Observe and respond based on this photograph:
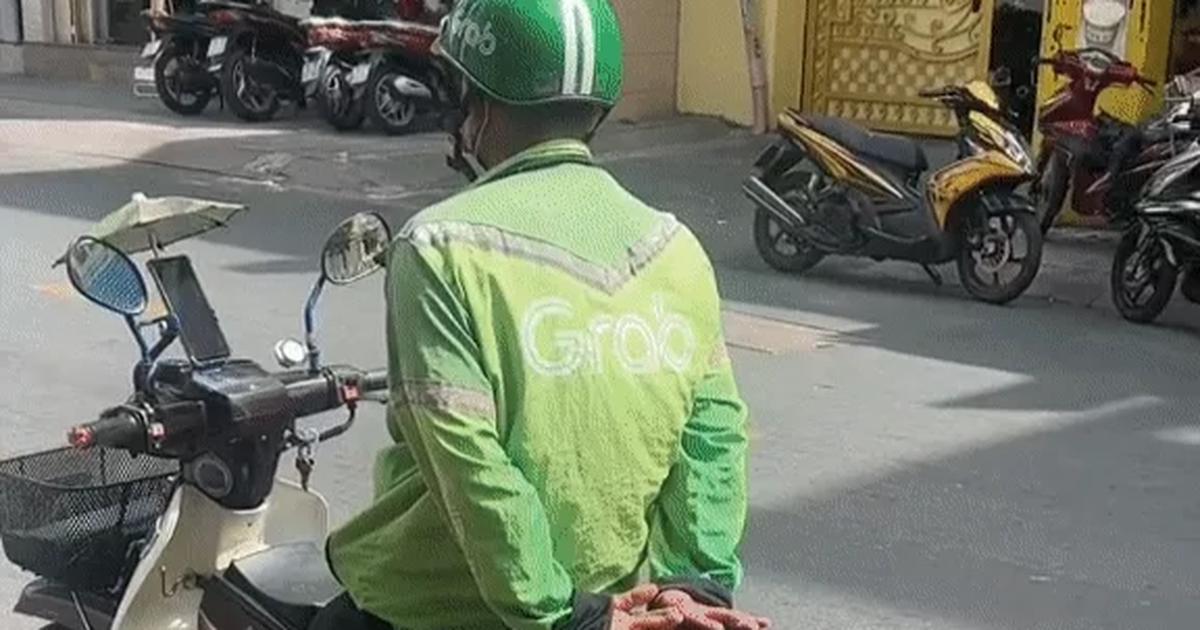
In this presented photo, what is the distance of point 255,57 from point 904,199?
8035 mm

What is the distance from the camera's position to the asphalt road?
514 cm

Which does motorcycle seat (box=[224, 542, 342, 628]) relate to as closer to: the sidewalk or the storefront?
the sidewalk

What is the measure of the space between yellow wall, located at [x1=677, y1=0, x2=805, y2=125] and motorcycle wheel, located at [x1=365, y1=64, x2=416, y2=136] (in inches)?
94.4

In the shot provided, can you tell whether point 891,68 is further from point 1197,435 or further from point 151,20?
point 1197,435

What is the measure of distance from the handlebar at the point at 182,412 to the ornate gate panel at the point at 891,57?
38.0ft

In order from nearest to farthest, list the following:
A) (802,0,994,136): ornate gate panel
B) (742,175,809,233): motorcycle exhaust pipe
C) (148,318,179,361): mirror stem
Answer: (148,318,179,361): mirror stem
(742,175,809,233): motorcycle exhaust pipe
(802,0,994,136): ornate gate panel

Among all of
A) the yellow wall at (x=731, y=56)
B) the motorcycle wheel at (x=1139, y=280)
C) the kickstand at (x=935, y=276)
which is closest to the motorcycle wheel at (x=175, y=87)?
the yellow wall at (x=731, y=56)

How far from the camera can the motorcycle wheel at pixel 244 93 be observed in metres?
15.8

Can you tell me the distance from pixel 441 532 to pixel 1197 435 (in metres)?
5.24

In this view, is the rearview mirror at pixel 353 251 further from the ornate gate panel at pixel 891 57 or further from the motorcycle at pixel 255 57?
the motorcycle at pixel 255 57

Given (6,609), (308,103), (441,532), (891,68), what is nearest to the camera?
(441,532)

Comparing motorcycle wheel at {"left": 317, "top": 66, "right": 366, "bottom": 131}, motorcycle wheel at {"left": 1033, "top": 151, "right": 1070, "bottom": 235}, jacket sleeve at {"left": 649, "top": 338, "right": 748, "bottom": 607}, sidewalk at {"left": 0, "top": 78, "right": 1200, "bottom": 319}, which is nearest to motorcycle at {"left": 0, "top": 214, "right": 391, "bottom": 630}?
jacket sleeve at {"left": 649, "top": 338, "right": 748, "bottom": 607}

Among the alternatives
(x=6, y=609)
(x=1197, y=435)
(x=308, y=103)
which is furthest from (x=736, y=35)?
(x=6, y=609)

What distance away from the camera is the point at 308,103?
16.0 m
